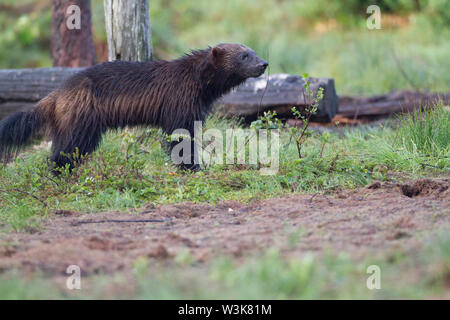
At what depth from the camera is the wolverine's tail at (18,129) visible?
19.5ft

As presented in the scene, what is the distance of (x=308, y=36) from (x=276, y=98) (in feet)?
30.2

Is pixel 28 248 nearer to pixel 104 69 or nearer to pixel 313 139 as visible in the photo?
pixel 104 69

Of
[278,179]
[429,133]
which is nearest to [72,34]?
[278,179]

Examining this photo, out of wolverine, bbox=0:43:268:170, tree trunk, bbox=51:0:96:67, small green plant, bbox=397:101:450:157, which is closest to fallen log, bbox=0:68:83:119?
tree trunk, bbox=51:0:96:67

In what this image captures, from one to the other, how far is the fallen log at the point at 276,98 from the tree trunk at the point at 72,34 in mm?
2757

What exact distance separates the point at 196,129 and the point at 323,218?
2.60 meters

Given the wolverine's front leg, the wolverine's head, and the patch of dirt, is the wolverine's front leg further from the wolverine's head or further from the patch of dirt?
the patch of dirt

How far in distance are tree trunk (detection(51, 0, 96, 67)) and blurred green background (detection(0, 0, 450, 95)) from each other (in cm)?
275

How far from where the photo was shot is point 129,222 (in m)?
4.21

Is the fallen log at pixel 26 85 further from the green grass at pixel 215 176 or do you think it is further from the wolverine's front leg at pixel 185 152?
the wolverine's front leg at pixel 185 152

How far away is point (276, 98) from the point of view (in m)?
7.82

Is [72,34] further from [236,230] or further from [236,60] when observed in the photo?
[236,230]

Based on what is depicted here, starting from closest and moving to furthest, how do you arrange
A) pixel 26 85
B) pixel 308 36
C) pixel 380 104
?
pixel 26 85 < pixel 380 104 < pixel 308 36
